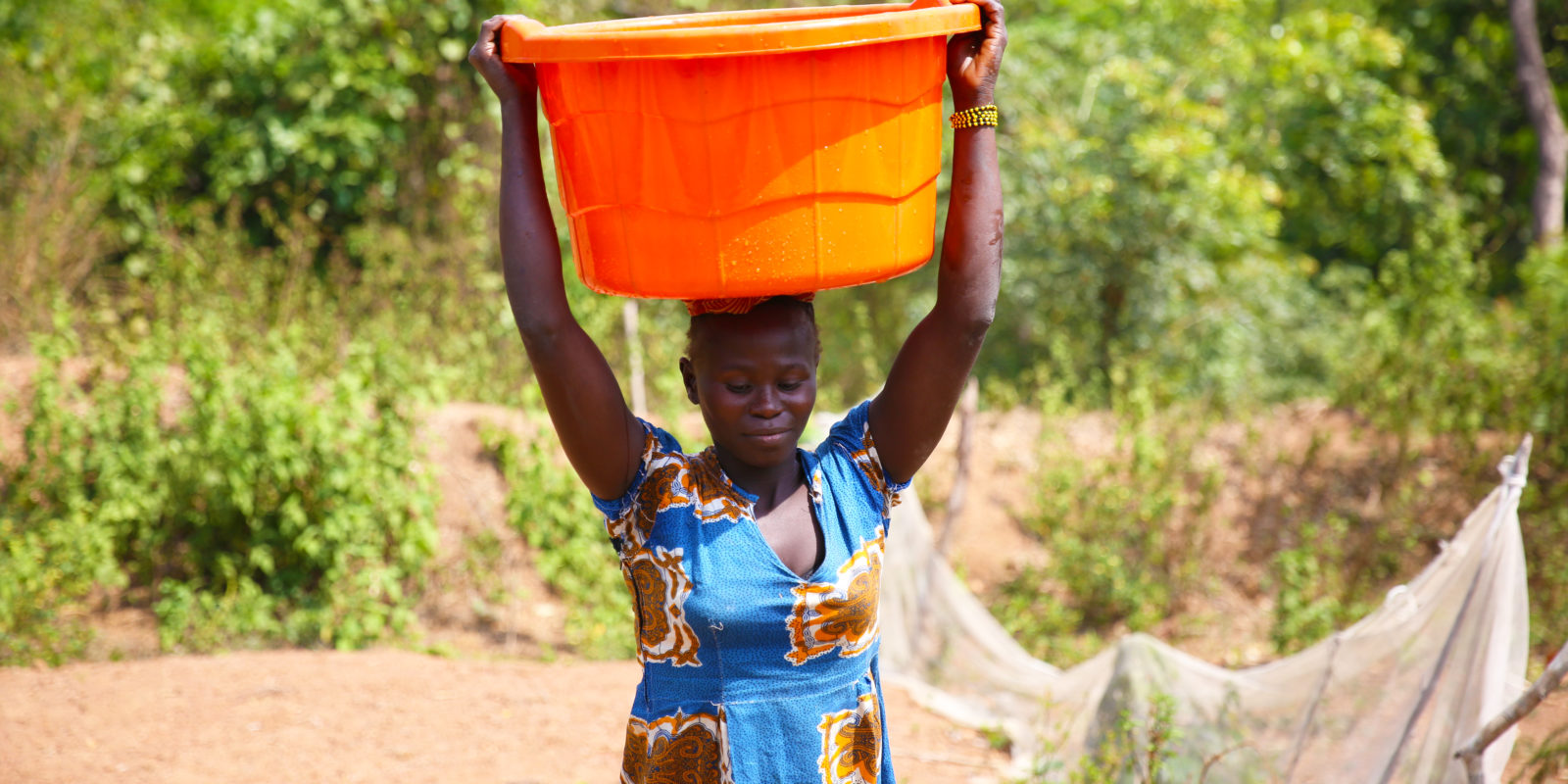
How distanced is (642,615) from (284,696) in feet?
8.49

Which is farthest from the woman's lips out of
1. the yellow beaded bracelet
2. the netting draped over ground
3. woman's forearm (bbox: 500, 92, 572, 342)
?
the netting draped over ground

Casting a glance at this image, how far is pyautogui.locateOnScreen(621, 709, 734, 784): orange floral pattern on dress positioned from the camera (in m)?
1.73

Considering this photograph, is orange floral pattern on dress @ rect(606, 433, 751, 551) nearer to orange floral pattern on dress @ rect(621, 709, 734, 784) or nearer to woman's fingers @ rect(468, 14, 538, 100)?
orange floral pattern on dress @ rect(621, 709, 734, 784)

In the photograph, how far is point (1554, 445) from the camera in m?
5.34

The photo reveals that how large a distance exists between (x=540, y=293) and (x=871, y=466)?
587 mm

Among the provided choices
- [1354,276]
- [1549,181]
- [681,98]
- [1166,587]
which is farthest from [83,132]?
[1549,181]

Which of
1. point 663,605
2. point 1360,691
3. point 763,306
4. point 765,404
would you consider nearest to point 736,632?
point 663,605

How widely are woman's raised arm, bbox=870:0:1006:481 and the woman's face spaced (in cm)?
17

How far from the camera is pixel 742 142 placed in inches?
59.4

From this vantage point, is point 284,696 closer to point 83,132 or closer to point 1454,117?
point 83,132

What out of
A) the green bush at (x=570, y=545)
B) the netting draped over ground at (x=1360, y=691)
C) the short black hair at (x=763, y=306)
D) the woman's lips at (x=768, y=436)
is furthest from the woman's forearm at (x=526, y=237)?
the green bush at (x=570, y=545)

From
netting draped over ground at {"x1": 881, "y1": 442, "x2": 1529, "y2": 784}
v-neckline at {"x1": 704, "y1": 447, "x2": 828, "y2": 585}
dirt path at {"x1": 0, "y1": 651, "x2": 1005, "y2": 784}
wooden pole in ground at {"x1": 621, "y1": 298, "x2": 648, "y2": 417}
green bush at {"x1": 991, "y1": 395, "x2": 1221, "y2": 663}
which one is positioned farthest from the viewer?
wooden pole in ground at {"x1": 621, "y1": 298, "x2": 648, "y2": 417}

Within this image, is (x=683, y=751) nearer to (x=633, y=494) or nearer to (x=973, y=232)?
(x=633, y=494)

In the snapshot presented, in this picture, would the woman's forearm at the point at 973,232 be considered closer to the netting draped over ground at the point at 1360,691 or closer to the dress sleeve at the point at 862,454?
the dress sleeve at the point at 862,454
